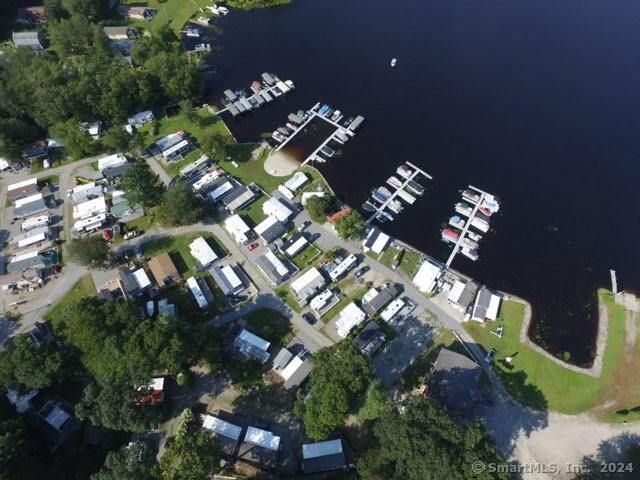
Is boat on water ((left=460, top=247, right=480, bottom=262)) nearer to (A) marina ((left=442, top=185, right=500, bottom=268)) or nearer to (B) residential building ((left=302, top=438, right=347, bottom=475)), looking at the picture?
(A) marina ((left=442, top=185, right=500, bottom=268))

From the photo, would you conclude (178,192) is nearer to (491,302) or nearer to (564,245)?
(491,302)

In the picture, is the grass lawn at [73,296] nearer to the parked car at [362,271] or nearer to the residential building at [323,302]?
the residential building at [323,302]

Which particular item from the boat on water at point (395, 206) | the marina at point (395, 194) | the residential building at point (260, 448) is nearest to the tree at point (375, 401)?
the residential building at point (260, 448)

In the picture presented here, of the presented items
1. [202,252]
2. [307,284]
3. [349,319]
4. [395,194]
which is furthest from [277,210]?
[349,319]

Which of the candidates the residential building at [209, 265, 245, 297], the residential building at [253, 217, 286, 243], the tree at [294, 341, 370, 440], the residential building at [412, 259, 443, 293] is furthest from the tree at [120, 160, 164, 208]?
the residential building at [412, 259, 443, 293]

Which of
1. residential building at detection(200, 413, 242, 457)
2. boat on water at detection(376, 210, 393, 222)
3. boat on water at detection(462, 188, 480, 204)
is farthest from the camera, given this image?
boat on water at detection(462, 188, 480, 204)

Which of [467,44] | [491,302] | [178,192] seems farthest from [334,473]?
[467,44]
